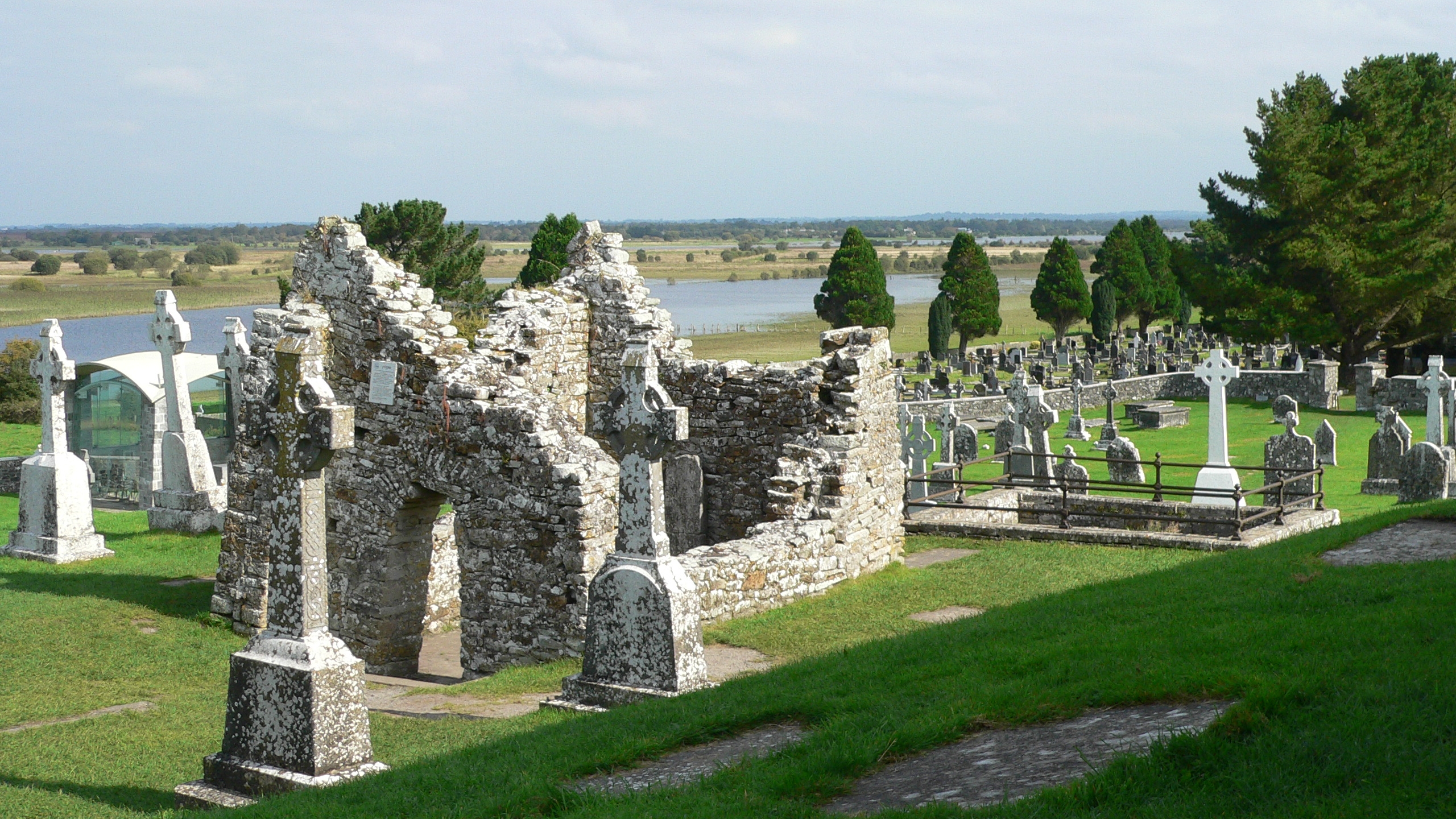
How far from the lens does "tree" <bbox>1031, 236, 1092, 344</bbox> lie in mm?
62094

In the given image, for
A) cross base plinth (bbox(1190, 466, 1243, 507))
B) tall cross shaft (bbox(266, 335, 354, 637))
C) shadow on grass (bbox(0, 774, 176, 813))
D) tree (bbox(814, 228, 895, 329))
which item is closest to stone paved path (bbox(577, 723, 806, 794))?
tall cross shaft (bbox(266, 335, 354, 637))

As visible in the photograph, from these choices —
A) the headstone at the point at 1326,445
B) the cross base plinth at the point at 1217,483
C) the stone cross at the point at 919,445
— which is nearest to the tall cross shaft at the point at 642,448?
the cross base plinth at the point at 1217,483

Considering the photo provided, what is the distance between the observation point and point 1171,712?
5930mm

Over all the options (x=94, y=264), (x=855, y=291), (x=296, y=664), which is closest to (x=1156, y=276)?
(x=855, y=291)

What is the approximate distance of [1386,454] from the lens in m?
22.5

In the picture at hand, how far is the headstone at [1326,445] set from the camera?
2628 centimetres

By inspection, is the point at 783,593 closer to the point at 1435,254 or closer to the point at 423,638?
the point at 423,638

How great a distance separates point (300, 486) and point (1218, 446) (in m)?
14.8

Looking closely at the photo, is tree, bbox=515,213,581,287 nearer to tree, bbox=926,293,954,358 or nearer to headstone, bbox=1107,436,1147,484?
tree, bbox=926,293,954,358

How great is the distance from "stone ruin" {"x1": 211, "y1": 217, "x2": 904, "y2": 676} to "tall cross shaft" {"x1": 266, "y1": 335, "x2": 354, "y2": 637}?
3.41 meters

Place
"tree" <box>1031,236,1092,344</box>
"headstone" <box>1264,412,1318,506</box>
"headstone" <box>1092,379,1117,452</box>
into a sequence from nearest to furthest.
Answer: "headstone" <box>1264,412,1318,506</box> → "headstone" <box>1092,379,1117,452</box> → "tree" <box>1031,236,1092,344</box>

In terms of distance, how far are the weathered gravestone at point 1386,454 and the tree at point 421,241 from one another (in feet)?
89.6

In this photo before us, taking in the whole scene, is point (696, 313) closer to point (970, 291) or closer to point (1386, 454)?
point (970, 291)

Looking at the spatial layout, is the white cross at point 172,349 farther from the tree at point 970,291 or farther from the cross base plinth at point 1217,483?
the tree at point 970,291
